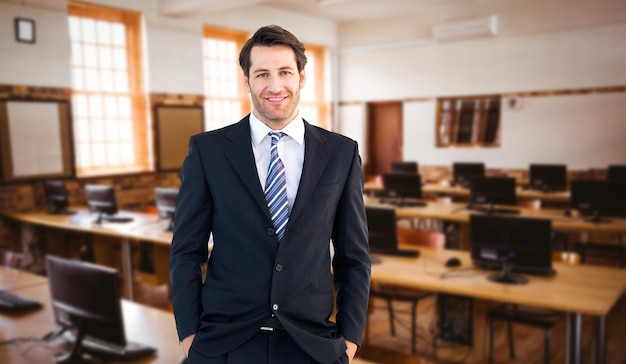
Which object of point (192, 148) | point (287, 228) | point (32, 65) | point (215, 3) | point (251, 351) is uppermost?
point (215, 3)

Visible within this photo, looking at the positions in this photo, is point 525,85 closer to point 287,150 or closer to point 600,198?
point 600,198

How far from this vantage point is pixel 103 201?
5641 mm

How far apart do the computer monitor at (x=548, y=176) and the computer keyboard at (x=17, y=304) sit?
672 cm

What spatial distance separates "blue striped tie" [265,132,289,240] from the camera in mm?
1268

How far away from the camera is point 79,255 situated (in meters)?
6.44

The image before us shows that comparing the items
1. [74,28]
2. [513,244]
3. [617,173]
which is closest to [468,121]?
[617,173]

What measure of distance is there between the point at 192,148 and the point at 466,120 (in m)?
→ 9.46

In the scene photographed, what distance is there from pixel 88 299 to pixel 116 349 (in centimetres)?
28

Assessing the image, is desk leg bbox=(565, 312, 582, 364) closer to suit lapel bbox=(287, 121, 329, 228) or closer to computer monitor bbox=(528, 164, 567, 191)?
suit lapel bbox=(287, 121, 329, 228)

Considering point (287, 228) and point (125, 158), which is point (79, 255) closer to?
point (125, 158)

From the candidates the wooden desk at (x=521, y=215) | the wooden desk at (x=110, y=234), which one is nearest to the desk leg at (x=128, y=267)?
the wooden desk at (x=110, y=234)

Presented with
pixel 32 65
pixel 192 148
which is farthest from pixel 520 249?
pixel 32 65

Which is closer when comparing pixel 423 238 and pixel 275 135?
pixel 275 135

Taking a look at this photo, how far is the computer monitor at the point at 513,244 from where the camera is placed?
3312 mm
